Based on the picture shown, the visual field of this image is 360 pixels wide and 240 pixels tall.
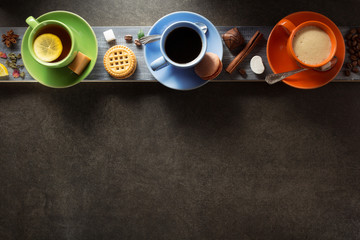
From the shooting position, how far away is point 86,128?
1.12 meters

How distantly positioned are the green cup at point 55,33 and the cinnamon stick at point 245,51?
475mm

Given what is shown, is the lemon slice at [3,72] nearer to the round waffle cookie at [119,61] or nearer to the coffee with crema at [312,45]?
the round waffle cookie at [119,61]

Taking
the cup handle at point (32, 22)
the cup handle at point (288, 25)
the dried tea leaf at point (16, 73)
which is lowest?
the dried tea leaf at point (16, 73)

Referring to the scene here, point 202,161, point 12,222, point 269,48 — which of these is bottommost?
point 12,222

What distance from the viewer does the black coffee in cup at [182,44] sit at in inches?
29.4

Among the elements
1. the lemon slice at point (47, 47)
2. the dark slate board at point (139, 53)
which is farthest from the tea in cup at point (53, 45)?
the dark slate board at point (139, 53)

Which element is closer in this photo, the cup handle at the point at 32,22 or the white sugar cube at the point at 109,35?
the cup handle at the point at 32,22

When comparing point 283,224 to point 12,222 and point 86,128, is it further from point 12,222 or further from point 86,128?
point 12,222

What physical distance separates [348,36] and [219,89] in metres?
0.46

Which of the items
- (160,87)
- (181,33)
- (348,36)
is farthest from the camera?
(160,87)

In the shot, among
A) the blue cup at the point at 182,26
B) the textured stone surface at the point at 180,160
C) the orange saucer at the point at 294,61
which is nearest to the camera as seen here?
the blue cup at the point at 182,26

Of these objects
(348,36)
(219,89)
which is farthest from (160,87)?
(348,36)

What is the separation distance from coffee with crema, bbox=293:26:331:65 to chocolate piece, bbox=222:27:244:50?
0.55 ft

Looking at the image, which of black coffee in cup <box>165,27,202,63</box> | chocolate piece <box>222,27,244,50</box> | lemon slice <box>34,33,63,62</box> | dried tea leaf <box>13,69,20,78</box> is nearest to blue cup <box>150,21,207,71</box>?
black coffee in cup <box>165,27,202,63</box>
